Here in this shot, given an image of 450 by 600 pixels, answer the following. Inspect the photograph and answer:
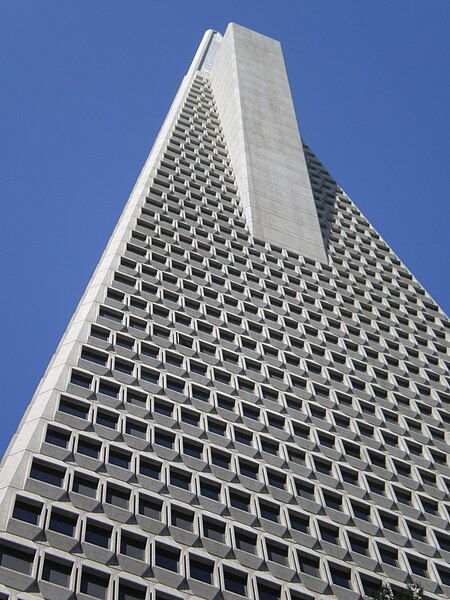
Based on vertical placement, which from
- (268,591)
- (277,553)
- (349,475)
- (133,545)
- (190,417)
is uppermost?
(349,475)

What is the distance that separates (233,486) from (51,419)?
346 inches

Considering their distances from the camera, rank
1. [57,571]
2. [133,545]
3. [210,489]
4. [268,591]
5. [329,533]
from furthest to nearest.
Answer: [329,533]
[210,489]
[268,591]
[133,545]
[57,571]

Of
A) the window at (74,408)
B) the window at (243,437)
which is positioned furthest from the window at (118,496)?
the window at (243,437)

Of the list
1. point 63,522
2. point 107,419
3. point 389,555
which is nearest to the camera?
point 63,522

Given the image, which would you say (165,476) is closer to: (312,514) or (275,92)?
(312,514)

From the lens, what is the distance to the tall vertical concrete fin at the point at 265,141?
244ft

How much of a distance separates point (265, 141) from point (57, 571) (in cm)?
5539

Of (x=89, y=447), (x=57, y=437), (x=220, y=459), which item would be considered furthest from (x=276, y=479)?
(x=57, y=437)

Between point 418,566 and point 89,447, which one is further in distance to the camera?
point 418,566

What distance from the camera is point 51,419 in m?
44.1

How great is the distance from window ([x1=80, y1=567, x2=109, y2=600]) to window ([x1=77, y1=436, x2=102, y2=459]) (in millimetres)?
6707

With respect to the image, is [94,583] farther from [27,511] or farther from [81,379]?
[81,379]

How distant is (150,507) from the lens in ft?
139

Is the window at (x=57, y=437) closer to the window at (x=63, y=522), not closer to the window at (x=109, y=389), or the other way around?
the window at (x=63, y=522)
